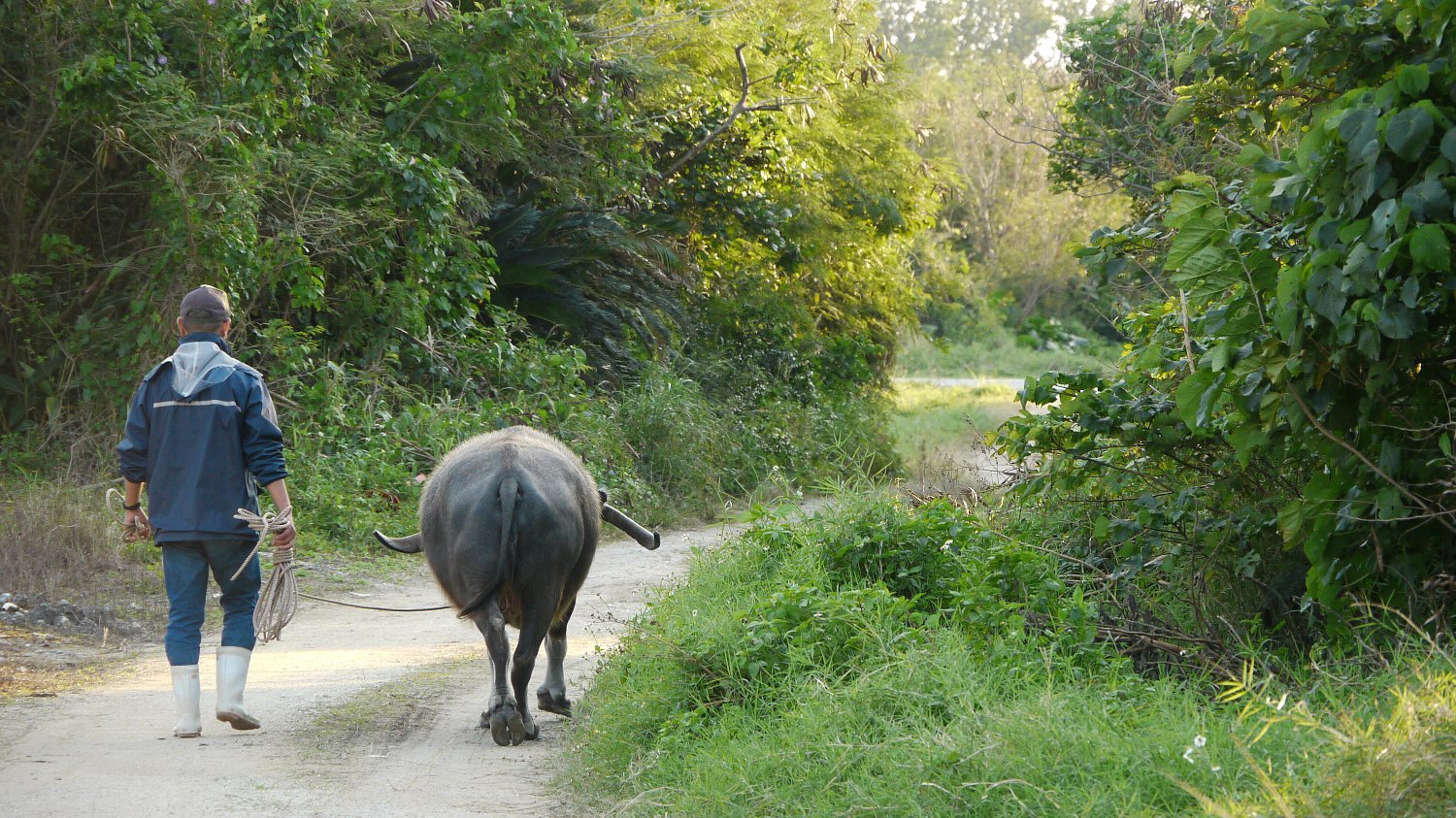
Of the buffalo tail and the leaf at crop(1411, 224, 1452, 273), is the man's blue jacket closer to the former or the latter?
the buffalo tail

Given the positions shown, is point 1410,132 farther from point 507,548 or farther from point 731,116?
point 731,116

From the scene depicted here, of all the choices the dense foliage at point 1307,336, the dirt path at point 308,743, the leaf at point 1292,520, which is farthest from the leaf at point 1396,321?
the dirt path at point 308,743

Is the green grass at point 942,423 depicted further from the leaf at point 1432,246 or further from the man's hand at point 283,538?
the leaf at point 1432,246

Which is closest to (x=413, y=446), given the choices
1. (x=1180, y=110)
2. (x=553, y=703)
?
(x=553, y=703)

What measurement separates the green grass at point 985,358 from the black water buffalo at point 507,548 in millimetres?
30488

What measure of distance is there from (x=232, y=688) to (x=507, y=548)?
52.2 inches

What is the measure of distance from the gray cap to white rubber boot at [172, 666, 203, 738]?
1.52 meters

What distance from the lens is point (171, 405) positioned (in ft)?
19.9

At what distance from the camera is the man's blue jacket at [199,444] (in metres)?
6.00

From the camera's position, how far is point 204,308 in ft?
20.3

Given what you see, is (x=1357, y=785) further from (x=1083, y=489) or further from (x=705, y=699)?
(x=1083, y=489)

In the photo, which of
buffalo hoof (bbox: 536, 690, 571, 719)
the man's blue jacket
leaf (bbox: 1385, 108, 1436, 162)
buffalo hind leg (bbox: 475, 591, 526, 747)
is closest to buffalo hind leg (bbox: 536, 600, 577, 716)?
buffalo hoof (bbox: 536, 690, 571, 719)

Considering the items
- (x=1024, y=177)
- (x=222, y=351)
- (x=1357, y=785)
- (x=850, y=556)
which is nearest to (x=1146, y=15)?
(x=850, y=556)

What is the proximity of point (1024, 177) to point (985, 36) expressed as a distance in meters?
Answer: 35.1
